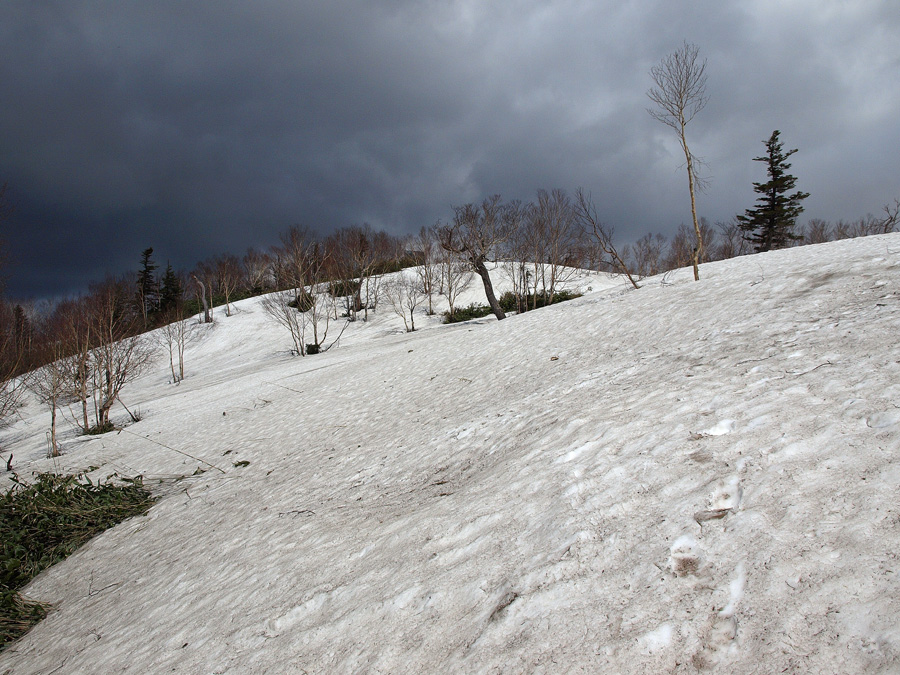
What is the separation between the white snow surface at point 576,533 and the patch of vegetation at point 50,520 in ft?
0.99

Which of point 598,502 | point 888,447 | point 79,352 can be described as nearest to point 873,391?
point 888,447

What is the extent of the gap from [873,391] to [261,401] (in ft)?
46.3

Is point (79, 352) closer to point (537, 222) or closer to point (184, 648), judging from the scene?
point (184, 648)

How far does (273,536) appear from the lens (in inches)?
167

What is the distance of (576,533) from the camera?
254cm

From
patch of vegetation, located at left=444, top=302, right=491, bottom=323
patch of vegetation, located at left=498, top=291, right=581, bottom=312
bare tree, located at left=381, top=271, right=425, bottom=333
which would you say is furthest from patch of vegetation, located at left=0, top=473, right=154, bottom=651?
bare tree, located at left=381, top=271, right=425, bottom=333

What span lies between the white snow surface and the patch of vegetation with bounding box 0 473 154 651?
0.99 feet

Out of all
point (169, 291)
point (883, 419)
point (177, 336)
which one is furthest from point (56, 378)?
point (169, 291)

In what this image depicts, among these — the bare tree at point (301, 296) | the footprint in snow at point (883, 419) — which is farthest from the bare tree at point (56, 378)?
the footprint in snow at point (883, 419)

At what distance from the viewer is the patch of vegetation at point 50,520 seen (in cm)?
506

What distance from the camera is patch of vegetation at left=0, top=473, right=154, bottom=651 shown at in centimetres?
506

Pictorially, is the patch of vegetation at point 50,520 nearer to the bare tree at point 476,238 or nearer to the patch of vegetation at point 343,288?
the bare tree at point 476,238

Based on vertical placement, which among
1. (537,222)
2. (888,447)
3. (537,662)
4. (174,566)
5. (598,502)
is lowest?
(174,566)

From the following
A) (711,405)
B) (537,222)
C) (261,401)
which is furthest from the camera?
(537,222)
